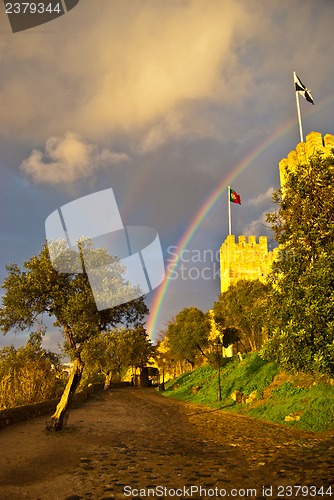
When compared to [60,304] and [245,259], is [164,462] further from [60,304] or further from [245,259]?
[245,259]

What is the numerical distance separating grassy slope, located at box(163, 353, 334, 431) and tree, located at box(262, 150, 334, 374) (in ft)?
20.3

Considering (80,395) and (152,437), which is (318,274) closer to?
(152,437)

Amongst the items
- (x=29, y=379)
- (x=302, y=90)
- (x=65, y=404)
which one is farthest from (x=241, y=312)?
(x=65, y=404)

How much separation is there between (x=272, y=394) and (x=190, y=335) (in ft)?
114

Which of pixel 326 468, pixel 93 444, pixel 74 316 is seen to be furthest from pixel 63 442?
pixel 326 468

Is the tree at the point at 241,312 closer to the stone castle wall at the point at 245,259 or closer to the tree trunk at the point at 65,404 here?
the stone castle wall at the point at 245,259

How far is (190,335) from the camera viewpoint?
2403 inches

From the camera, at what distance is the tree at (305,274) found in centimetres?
1359

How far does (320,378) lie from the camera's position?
2348 cm

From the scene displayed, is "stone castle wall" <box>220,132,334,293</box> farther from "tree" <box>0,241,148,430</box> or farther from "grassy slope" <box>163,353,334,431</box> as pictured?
"tree" <box>0,241,148,430</box>

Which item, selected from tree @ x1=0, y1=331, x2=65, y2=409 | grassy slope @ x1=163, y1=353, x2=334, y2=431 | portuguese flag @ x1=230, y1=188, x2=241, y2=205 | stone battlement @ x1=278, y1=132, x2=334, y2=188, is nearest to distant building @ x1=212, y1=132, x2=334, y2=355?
portuguese flag @ x1=230, y1=188, x2=241, y2=205

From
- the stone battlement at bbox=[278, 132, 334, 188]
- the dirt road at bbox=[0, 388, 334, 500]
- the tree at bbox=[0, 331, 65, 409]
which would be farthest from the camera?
the stone battlement at bbox=[278, 132, 334, 188]

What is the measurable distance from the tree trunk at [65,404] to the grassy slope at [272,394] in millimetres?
12163

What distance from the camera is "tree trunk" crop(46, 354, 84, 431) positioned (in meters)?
18.2
